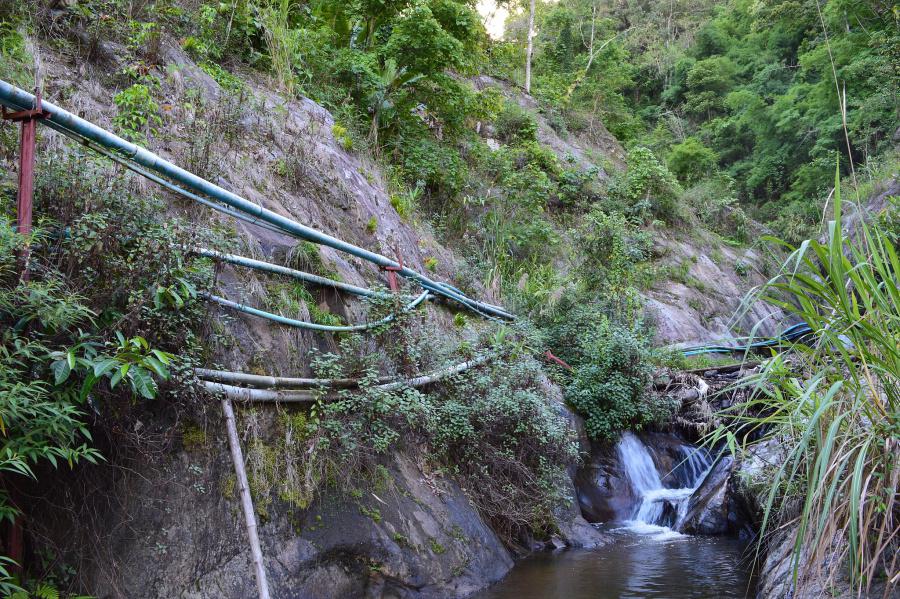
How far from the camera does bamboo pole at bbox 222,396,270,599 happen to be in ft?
11.9

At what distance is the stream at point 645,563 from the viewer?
18.0ft

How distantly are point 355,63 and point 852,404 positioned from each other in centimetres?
937

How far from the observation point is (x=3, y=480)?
10.2ft

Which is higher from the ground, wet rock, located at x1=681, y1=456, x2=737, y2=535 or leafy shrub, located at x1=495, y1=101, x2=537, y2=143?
leafy shrub, located at x1=495, y1=101, x2=537, y2=143

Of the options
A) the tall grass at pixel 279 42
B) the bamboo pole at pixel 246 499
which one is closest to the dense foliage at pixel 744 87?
the tall grass at pixel 279 42

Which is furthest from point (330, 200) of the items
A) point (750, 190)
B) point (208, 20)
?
point (750, 190)

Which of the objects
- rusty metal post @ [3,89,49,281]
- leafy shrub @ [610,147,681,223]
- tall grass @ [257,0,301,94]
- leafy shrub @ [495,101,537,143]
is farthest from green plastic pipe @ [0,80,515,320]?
leafy shrub @ [610,147,681,223]

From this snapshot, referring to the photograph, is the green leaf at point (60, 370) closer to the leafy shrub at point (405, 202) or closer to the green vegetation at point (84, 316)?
the green vegetation at point (84, 316)

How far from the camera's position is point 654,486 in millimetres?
9289

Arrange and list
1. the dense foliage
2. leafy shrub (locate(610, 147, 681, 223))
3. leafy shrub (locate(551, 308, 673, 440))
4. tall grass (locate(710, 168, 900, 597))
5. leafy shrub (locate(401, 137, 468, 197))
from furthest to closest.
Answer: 1. the dense foliage
2. leafy shrub (locate(610, 147, 681, 223))
3. leafy shrub (locate(401, 137, 468, 197))
4. leafy shrub (locate(551, 308, 673, 440))
5. tall grass (locate(710, 168, 900, 597))

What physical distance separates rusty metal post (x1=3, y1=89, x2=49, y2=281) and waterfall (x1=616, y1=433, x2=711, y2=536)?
7470mm

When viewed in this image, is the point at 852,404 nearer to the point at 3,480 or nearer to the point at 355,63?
the point at 3,480

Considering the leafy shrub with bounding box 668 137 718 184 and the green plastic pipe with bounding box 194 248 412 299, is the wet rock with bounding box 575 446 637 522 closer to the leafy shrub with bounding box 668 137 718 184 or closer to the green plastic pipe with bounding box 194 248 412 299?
the green plastic pipe with bounding box 194 248 412 299

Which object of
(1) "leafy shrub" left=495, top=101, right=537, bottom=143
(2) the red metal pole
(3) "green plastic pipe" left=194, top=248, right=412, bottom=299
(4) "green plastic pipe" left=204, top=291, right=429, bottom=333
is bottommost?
(4) "green plastic pipe" left=204, top=291, right=429, bottom=333
